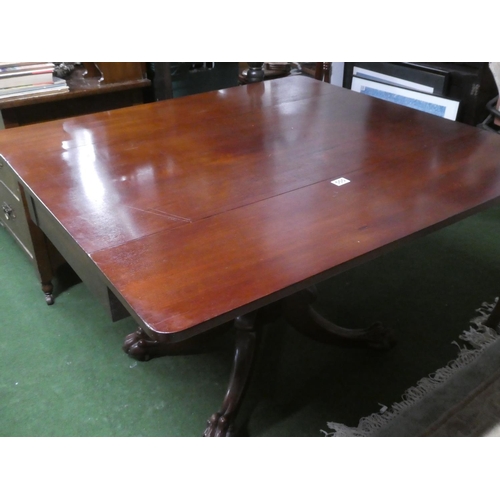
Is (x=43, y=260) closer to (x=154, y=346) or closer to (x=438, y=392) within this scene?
(x=154, y=346)

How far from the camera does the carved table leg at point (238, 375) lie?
48.0 inches

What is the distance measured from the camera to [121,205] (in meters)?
0.99

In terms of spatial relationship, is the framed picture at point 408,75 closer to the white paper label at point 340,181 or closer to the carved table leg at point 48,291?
the white paper label at point 340,181

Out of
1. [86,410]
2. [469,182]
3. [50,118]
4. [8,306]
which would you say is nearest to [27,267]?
[8,306]

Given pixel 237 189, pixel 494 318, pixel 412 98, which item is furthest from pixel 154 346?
pixel 412 98

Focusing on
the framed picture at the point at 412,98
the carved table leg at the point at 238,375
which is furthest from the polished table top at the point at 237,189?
the framed picture at the point at 412,98

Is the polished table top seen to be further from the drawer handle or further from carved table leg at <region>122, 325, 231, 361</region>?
carved table leg at <region>122, 325, 231, 361</region>

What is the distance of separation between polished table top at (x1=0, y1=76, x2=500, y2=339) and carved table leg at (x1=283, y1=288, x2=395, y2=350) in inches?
14.7

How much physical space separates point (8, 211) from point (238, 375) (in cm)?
93

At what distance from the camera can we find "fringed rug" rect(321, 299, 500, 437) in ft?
2.53

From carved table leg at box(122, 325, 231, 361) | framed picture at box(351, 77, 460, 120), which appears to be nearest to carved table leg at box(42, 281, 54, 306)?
carved table leg at box(122, 325, 231, 361)

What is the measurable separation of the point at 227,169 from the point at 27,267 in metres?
1.03

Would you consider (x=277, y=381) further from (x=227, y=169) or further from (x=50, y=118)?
(x=50, y=118)

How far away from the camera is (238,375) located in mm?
1264
